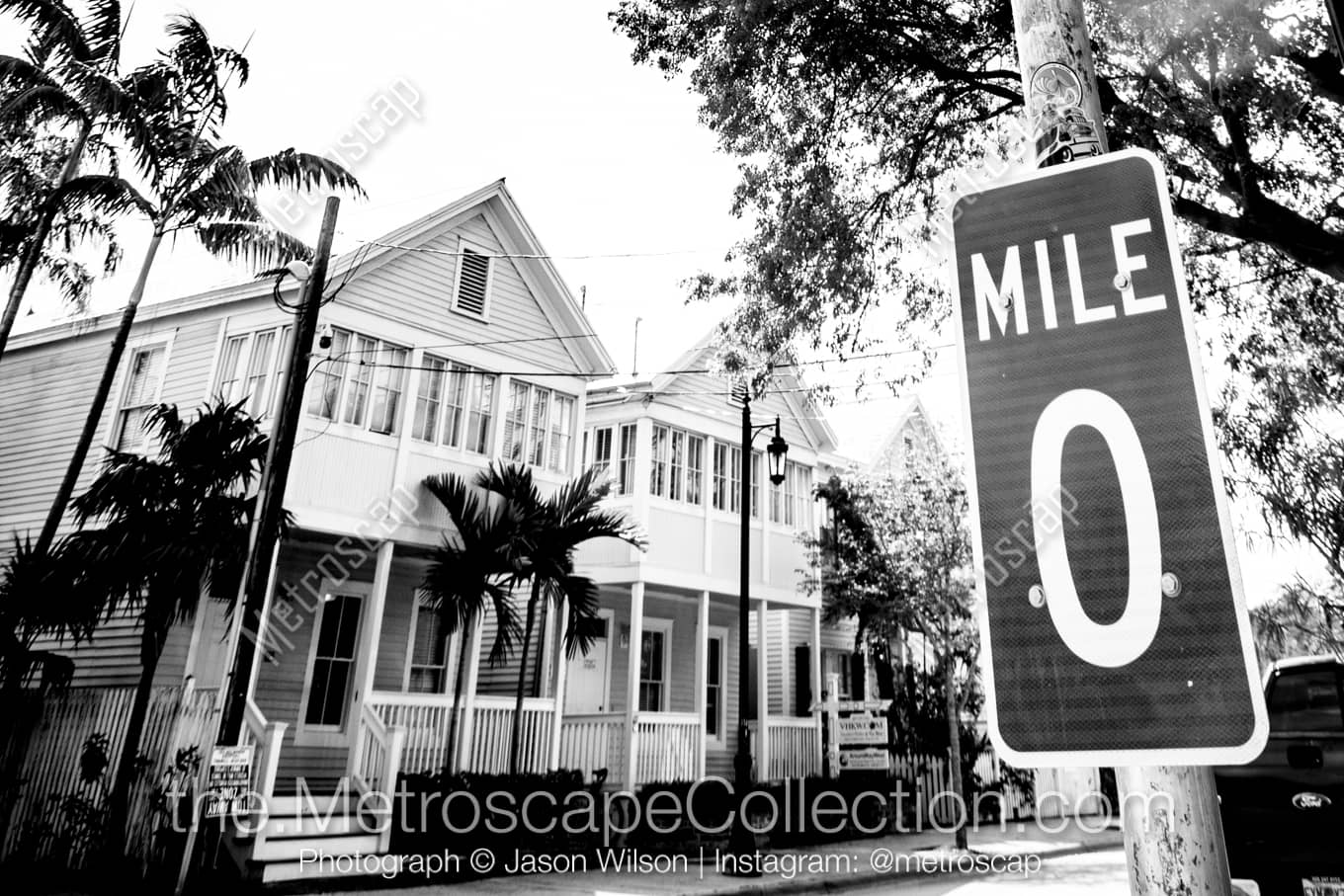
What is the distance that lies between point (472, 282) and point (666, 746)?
30.7 feet

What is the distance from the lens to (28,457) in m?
16.2

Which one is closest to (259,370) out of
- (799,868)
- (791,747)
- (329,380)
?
(329,380)

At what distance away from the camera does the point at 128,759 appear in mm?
9984

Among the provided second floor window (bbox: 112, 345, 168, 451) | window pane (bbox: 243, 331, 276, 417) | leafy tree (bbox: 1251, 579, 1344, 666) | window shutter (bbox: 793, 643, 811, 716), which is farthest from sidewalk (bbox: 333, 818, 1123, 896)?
second floor window (bbox: 112, 345, 168, 451)

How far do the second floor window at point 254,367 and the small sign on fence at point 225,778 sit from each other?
574 cm

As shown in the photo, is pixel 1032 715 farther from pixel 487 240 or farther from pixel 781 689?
pixel 781 689

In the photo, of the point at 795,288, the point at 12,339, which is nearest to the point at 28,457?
the point at 12,339

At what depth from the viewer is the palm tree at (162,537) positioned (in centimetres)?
1005

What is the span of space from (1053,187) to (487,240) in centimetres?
1591

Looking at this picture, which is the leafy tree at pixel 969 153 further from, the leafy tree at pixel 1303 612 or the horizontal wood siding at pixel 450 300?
the horizontal wood siding at pixel 450 300

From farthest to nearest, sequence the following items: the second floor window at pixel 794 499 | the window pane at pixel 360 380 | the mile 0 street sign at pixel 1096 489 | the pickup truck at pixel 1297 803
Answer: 1. the second floor window at pixel 794 499
2. the window pane at pixel 360 380
3. the pickup truck at pixel 1297 803
4. the mile 0 street sign at pixel 1096 489

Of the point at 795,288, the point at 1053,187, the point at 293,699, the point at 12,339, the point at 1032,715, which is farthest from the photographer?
the point at 12,339

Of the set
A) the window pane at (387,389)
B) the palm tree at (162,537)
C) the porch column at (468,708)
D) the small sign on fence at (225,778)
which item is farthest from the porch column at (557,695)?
the small sign on fence at (225,778)

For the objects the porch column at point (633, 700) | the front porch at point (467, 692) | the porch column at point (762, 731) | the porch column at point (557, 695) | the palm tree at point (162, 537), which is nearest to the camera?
the palm tree at point (162, 537)
